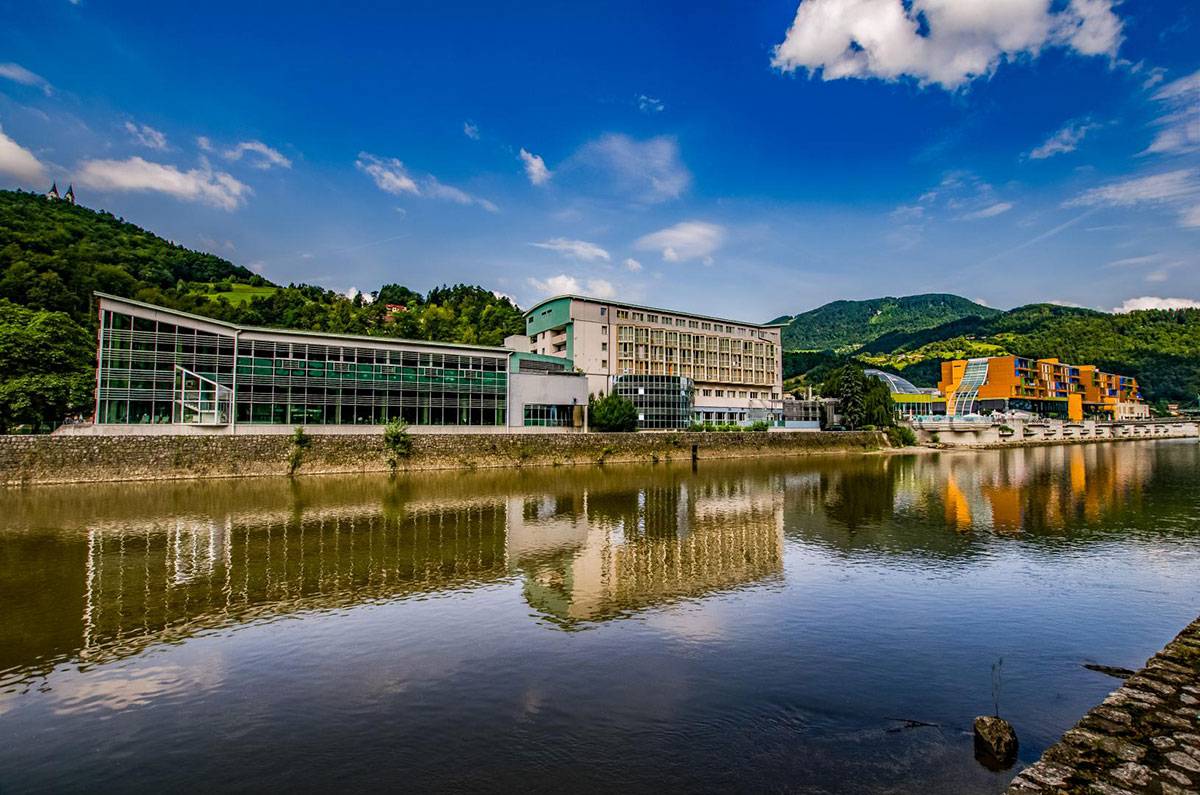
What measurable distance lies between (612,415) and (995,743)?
6807 cm

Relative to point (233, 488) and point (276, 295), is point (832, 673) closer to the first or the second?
point (233, 488)

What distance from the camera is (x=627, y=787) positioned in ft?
30.0

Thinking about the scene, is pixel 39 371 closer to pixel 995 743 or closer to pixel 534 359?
pixel 534 359

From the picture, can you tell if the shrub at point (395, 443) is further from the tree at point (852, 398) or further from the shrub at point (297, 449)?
the tree at point (852, 398)

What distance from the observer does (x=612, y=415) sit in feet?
255

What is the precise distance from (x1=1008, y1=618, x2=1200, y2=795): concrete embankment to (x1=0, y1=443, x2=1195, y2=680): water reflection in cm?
1106

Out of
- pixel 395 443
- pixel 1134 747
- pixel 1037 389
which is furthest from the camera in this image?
pixel 1037 389

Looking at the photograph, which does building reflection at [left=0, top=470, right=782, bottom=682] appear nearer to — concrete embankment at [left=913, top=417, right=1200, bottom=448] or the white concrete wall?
the white concrete wall

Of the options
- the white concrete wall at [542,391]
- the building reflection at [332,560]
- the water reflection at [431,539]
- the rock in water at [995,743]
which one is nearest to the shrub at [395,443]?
the water reflection at [431,539]

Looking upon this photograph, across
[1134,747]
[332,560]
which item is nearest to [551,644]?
[1134,747]

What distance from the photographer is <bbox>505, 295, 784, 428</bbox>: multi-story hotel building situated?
87.8m

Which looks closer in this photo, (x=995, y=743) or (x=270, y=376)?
(x=995, y=743)

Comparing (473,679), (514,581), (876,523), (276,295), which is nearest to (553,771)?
(473,679)

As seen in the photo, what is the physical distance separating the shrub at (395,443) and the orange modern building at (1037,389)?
140186 millimetres
